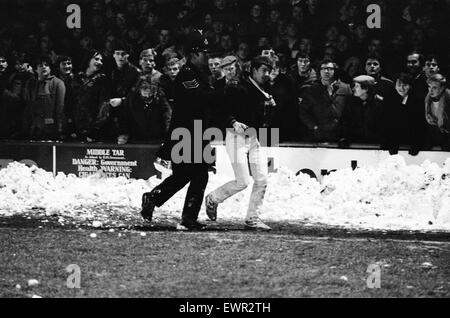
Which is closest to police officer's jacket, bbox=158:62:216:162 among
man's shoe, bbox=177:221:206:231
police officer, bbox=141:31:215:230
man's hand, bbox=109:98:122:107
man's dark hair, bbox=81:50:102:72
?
police officer, bbox=141:31:215:230

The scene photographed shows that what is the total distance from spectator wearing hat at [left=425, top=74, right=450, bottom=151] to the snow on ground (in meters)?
0.64

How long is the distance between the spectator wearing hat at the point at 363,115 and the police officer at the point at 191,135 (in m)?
3.96

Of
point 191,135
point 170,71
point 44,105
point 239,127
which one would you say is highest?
point 170,71

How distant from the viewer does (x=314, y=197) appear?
505 inches

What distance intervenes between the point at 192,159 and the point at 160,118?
4.11 meters

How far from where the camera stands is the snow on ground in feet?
38.5

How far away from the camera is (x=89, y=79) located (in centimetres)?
1533

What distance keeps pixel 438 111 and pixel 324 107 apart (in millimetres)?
1794

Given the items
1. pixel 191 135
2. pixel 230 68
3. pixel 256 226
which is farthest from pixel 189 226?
pixel 230 68

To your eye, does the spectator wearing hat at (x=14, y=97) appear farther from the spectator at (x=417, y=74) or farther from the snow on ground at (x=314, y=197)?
the spectator at (x=417, y=74)

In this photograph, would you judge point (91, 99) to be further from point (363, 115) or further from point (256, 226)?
point (256, 226)

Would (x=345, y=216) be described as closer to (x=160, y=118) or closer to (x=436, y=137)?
(x=436, y=137)

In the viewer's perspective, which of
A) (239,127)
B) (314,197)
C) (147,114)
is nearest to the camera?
(239,127)

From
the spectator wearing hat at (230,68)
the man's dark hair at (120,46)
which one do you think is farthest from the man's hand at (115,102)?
the spectator wearing hat at (230,68)
